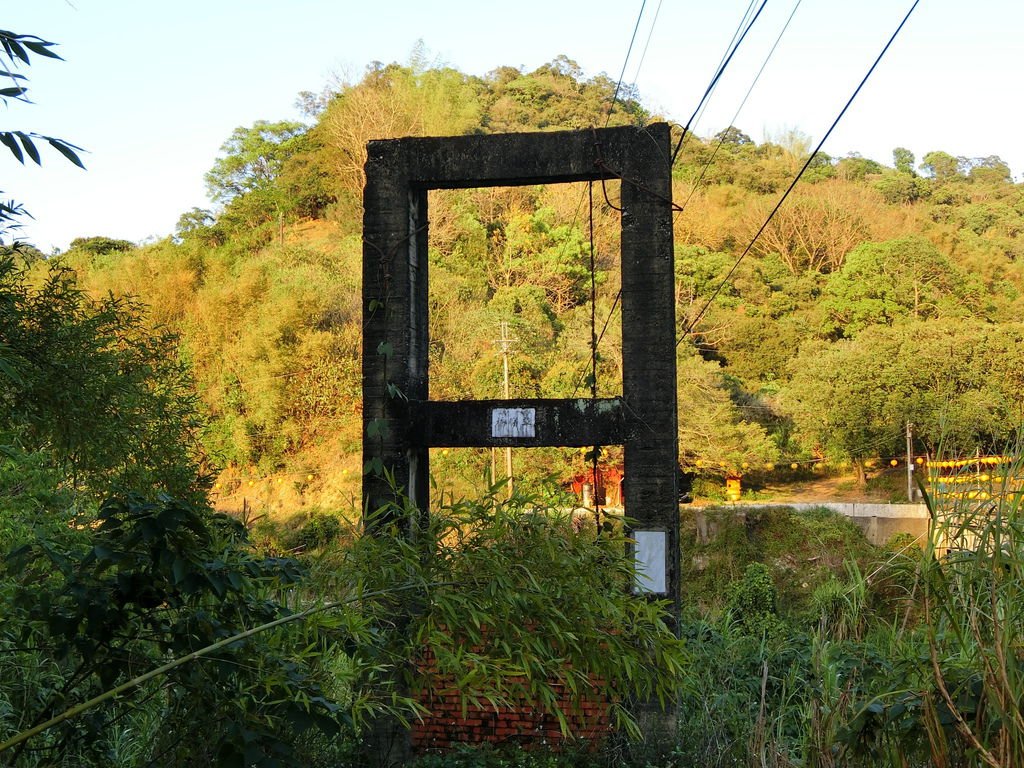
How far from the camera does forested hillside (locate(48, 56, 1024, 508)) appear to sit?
24.1 m

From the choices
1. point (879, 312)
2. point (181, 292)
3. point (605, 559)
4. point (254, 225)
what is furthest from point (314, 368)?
point (605, 559)

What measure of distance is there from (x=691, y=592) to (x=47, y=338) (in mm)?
15663

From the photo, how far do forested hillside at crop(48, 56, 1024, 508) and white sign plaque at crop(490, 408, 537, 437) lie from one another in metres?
10.6

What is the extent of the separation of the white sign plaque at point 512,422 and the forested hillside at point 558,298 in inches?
419

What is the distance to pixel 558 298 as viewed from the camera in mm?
27438

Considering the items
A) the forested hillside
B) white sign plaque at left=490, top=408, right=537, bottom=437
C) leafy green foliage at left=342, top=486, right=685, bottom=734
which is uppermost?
the forested hillside

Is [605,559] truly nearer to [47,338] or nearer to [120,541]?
[120,541]

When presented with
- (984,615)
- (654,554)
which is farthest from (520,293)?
(984,615)

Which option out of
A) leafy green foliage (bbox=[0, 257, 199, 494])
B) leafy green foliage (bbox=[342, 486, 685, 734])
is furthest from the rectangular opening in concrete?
leafy green foliage (bbox=[342, 486, 685, 734])

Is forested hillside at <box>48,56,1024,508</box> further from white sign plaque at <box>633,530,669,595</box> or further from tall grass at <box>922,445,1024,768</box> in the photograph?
tall grass at <box>922,445,1024,768</box>

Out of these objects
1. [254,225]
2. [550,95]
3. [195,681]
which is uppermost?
[550,95]

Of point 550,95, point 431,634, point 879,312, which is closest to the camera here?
point 431,634

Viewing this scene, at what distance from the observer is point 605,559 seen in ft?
14.5

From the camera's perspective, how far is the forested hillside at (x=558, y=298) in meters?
24.1
